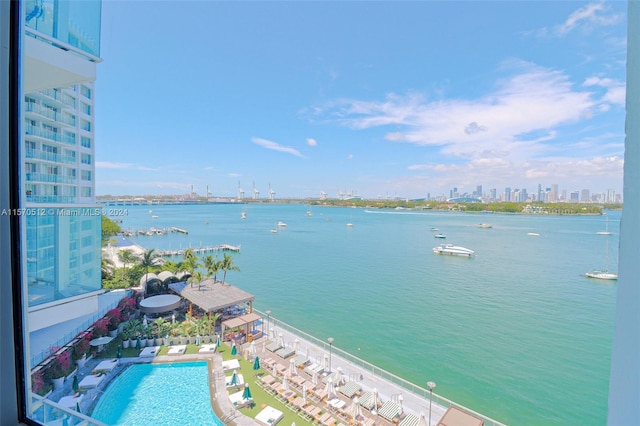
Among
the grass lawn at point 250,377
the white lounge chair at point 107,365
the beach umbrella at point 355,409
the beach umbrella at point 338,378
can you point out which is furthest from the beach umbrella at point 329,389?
the white lounge chair at point 107,365

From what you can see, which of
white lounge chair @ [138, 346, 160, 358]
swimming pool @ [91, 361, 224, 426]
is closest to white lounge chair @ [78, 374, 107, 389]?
swimming pool @ [91, 361, 224, 426]

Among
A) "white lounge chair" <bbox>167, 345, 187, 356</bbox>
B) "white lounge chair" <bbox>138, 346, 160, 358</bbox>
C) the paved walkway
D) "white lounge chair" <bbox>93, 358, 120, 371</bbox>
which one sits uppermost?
"white lounge chair" <bbox>93, 358, 120, 371</bbox>

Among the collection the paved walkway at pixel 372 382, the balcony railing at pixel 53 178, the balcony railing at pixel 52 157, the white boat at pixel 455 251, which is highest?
the balcony railing at pixel 52 157

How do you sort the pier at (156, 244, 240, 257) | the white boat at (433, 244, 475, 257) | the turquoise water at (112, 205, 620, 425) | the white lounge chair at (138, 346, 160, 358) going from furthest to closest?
the pier at (156, 244, 240, 257) < the white boat at (433, 244, 475, 257) < the turquoise water at (112, 205, 620, 425) < the white lounge chair at (138, 346, 160, 358)

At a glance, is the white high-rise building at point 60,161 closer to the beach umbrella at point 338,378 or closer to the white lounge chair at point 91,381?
the white lounge chair at point 91,381

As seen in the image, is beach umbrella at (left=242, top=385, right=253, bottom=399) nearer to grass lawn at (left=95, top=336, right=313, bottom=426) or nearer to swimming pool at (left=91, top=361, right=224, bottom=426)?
grass lawn at (left=95, top=336, right=313, bottom=426)

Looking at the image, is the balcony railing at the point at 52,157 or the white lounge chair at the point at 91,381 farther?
the white lounge chair at the point at 91,381

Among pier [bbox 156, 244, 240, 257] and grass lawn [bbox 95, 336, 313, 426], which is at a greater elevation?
grass lawn [bbox 95, 336, 313, 426]
